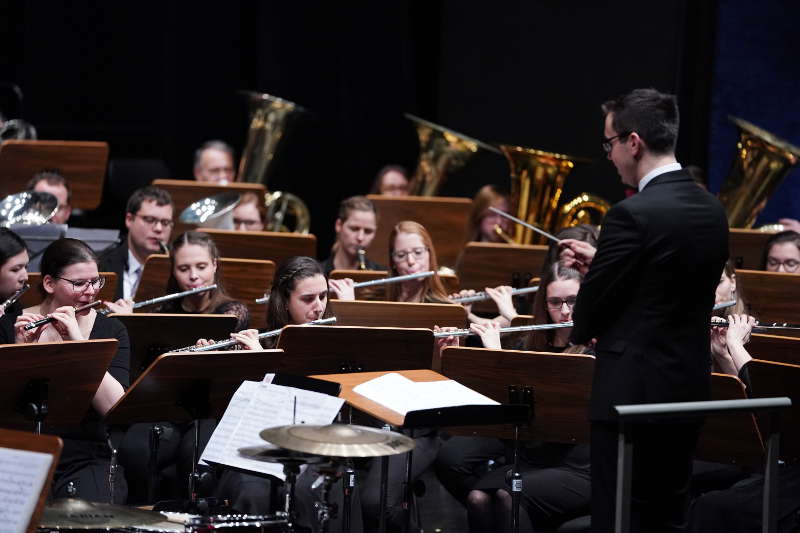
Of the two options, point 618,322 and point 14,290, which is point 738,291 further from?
point 14,290

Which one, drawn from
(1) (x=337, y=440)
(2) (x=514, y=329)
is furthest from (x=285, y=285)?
(1) (x=337, y=440)

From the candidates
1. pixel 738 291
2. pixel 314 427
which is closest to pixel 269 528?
pixel 314 427

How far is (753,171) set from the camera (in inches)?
236

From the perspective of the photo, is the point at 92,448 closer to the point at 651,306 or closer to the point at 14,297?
the point at 14,297

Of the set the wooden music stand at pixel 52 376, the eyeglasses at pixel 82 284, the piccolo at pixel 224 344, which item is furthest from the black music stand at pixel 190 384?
the eyeglasses at pixel 82 284

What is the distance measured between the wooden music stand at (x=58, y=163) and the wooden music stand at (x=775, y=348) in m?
3.71

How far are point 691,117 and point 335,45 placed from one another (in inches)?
98.0

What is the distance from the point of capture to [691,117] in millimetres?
6738

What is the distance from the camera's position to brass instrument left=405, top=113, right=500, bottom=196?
7039mm

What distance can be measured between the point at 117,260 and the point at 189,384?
2.27 meters

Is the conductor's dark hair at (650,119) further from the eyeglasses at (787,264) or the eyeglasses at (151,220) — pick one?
the eyeglasses at (151,220)

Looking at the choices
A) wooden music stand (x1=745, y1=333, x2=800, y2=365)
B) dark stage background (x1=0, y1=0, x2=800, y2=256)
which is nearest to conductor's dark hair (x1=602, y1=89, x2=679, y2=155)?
wooden music stand (x1=745, y1=333, x2=800, y2=365)

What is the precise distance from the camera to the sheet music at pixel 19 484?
2.64 metres

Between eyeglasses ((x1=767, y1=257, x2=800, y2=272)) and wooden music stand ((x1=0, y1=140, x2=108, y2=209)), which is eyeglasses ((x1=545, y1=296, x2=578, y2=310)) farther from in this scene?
wooden music stand ((x1=0, y1=140, x2=108, y2=209))
